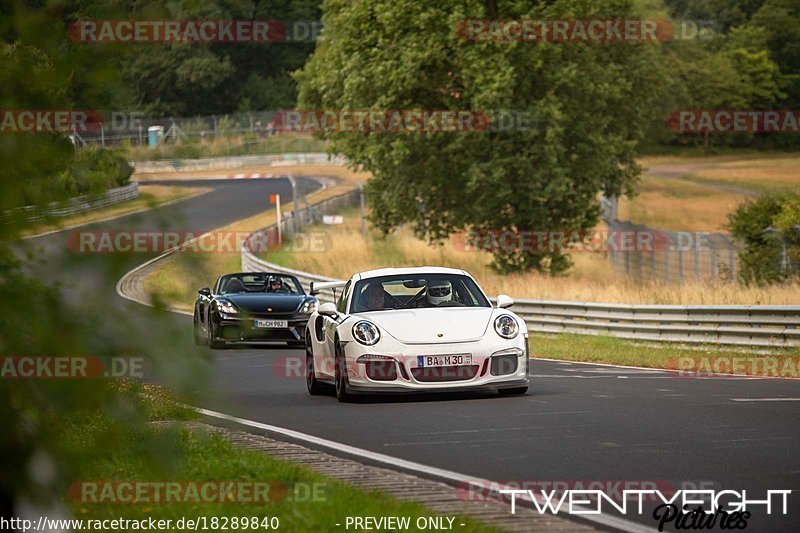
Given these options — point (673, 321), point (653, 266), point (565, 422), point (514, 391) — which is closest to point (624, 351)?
point (673, 321)

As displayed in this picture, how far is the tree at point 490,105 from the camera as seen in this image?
38281 mm

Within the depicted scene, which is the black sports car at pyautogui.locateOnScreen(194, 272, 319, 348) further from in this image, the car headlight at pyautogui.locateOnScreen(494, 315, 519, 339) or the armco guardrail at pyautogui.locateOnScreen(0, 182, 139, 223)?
the armco guardrail at pyautogui.locateOnScreen(0, 182, 139, 223)

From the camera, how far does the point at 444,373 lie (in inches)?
556

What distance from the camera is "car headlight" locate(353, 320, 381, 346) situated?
1422 cm

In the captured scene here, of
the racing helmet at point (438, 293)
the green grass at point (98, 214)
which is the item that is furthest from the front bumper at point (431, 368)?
the green grass at point (98, 214)

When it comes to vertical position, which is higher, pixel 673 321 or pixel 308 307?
pixel 308 307

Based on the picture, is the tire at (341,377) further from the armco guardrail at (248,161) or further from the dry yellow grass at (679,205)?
the armco guardrail at (248,161)

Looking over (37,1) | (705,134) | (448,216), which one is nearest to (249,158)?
(705,134)

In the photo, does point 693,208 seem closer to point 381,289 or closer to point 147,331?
point 381,289

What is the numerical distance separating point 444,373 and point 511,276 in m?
25.7

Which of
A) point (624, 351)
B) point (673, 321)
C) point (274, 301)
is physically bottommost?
point (624, 351)

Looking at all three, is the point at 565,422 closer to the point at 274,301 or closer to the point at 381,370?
the point at 381,370

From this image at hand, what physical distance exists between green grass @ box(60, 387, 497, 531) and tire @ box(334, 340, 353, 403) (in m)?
4.07

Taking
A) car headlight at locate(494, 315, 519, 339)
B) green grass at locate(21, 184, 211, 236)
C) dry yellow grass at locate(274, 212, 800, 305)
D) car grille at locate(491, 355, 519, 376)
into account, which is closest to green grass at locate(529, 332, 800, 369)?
dry yellow grass at locate(274, 212, 800, 305)
